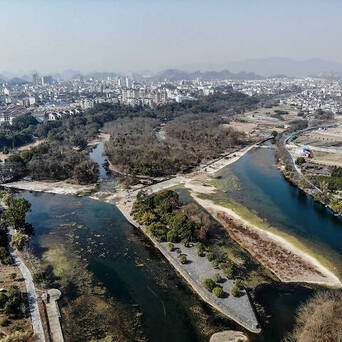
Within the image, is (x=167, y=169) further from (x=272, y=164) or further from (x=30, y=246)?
(x=30, y=246)

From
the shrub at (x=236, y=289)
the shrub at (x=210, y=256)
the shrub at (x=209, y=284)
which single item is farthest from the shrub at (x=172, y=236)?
the shrub at (x=236, y=289)

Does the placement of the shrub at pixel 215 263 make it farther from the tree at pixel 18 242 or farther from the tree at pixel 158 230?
the tree at pixel 18 242

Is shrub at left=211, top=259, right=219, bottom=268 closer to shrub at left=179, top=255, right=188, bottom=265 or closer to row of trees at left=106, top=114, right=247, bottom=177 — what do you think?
shrub at left=179, top=255, right=188, bottom=265

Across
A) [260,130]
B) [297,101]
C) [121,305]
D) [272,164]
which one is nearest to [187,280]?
[121,305]

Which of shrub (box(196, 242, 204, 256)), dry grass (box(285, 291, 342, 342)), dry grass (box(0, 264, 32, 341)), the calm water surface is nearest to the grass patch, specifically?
dry grass (box(285, 291, 342, 342))

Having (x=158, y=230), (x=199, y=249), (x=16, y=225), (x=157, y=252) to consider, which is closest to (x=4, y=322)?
(x=16, y=225)

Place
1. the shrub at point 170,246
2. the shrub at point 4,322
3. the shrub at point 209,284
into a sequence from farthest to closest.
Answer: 1. the shrub at point 170,246
2. the shrub at point 209,284
3. the shrub at point 4,322
